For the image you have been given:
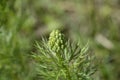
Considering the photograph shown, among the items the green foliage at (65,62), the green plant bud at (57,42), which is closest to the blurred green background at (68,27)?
the green foliage at (65,62)

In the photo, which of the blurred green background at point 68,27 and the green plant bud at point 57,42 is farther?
the blurred green background at point 68,27

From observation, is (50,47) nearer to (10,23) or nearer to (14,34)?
(14,34)

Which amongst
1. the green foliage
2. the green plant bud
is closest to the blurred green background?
the green foliage

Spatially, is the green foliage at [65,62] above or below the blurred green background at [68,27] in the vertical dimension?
below

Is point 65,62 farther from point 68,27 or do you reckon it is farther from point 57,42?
point 68,27

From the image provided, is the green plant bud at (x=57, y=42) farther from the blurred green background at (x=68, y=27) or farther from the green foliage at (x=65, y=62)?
the blurred green background at (x=68, y=27)

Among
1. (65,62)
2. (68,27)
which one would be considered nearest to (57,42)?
(65,62)

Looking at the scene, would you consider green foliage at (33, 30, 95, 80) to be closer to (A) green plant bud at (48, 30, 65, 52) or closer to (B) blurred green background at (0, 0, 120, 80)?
(A) green plant bud at (48, 30, 65, 52)
